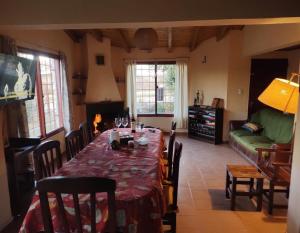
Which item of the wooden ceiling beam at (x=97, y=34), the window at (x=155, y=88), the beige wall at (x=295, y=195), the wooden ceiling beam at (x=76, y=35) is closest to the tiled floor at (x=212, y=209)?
the beige wall at (x=295, y=195)

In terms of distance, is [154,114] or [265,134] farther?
[154,114]

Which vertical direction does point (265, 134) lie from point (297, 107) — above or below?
below

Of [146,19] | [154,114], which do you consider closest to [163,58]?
[154,114]

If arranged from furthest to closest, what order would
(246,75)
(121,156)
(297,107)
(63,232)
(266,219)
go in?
1. (246,75)
2. (266,219)
3. (121,156)
4. (297,107)
5. (63,232)

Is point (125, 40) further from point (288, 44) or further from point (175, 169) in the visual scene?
point (175, 169)

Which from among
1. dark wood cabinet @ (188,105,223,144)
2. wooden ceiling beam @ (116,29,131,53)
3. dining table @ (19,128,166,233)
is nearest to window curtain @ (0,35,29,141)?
dining table @ (19,128,166,233)

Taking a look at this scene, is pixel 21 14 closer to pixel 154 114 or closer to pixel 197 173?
pixel 197 173

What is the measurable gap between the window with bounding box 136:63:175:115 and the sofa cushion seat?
2203 mm

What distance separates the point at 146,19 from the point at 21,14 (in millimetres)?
1096

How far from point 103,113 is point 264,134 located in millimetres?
3545

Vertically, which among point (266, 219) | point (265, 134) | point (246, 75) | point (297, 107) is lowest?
point (266, 219)

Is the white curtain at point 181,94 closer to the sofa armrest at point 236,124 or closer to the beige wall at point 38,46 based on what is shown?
the sofa armrest at point 236,124

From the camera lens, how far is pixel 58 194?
1.19 metres

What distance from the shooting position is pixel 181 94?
20.0 feet
